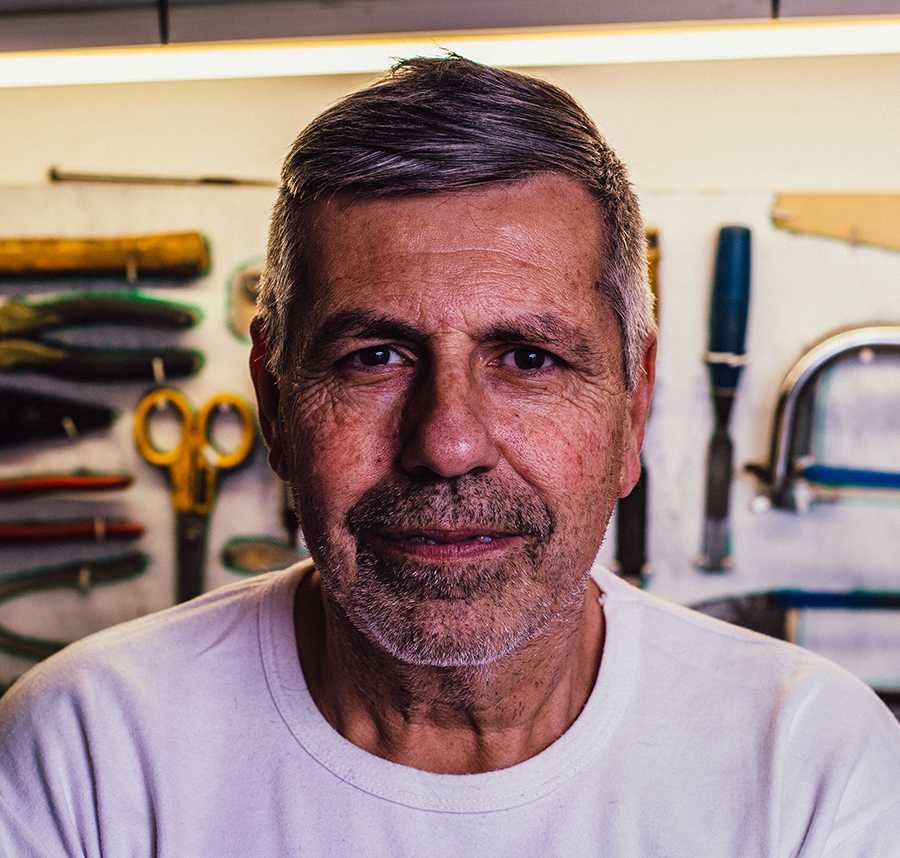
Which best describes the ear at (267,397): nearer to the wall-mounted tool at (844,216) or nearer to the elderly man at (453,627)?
the elderly man at (453,627)

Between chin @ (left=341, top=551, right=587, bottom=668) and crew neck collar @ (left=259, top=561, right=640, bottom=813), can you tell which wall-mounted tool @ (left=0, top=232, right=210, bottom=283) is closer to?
crew neck collar @ (left=259, top=561, right=640, bottom=813)

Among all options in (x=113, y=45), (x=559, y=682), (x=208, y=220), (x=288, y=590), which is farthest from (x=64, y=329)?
(x=559, y=682)

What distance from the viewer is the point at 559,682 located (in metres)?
0.91

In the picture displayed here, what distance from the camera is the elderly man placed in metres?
0.80

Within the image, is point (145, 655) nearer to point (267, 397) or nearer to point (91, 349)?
point (267, 397)

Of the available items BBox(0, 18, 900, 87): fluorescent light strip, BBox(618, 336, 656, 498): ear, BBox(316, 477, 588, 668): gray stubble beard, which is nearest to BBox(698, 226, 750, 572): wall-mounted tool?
BBox(0, 18, 900, 87): fluorescent light strip

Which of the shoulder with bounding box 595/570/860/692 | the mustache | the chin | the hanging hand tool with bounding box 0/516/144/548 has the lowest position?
the hanging hand tool with bounding box 0/516/144/548

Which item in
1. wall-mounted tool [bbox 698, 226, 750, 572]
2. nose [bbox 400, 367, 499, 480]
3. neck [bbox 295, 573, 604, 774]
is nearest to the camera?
nose [bbox 400, 367, 499, 480]

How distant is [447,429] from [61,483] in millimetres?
1050

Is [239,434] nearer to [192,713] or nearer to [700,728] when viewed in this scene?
[192,713]

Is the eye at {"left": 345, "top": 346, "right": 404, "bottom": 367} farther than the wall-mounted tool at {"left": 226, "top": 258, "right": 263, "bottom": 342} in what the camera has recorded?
No

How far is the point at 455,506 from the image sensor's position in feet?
2.56

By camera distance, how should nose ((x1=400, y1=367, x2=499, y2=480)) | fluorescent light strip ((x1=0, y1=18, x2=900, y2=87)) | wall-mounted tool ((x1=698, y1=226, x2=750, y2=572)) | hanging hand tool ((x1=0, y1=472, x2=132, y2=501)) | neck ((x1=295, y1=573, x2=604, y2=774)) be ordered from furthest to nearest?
1. hanging hand tool ((x1=0, y1=472, x2=132, y2=501))
2. wall-mounted tool ((x1=698, y1=226, x2=750, y2=572))
3. fluorescent light strip ((x1=0, y1=18, x2=900, y2=87))
4. neck ((x1=295, y1=573, x2=604, y2=774))
5. nose ((x1=400, y1=367, x2=499, y2=480))

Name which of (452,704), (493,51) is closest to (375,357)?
(452,704)
